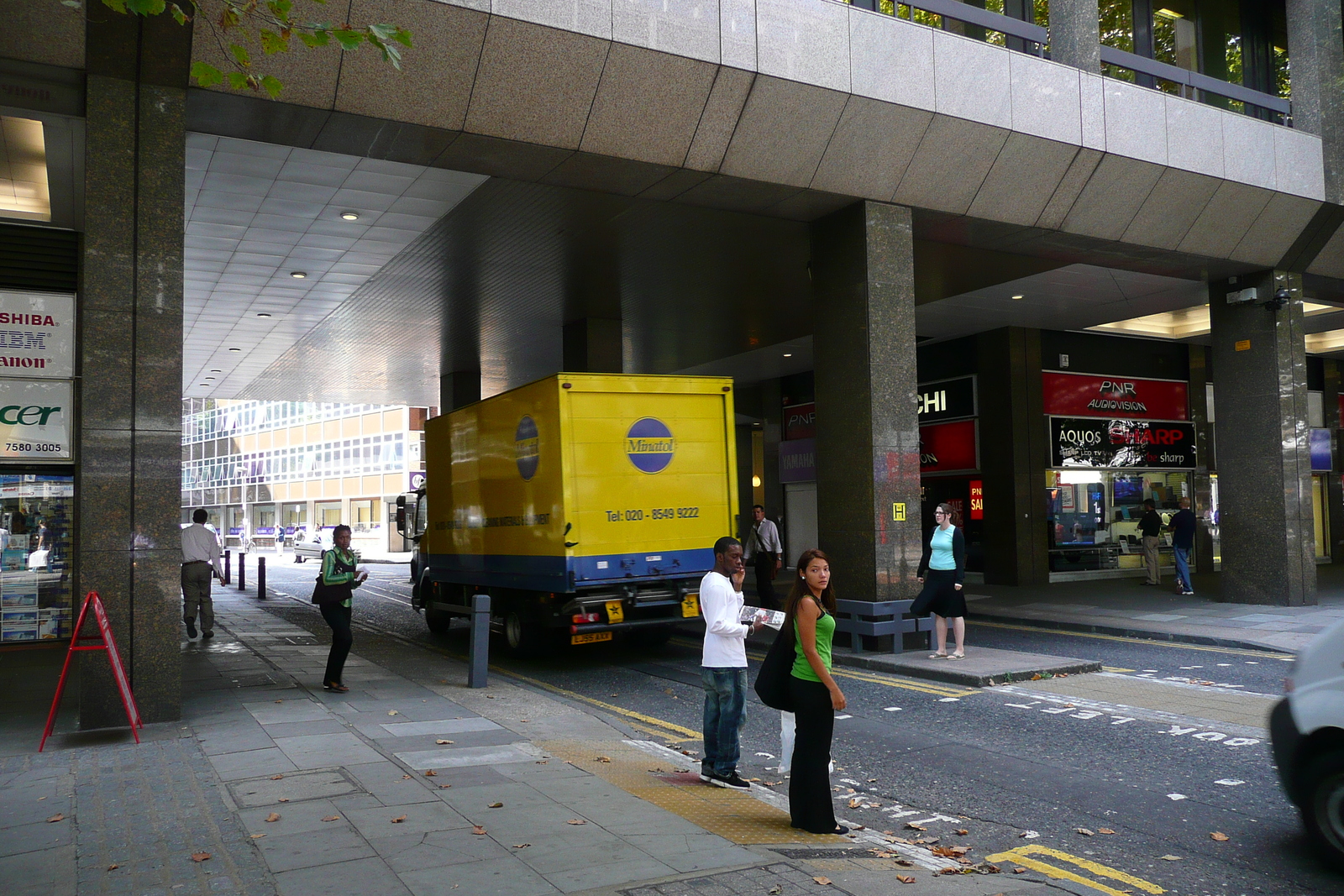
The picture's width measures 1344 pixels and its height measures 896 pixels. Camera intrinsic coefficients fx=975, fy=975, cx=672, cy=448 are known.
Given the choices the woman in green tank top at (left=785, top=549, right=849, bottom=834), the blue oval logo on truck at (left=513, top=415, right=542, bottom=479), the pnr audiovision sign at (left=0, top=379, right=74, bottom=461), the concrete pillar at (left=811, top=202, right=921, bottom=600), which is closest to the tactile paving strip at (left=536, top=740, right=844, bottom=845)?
the woman in green tank top at (left=785, top=549, right=849, bottom=834)

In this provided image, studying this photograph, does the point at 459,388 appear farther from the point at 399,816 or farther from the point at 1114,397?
the point at 399,816

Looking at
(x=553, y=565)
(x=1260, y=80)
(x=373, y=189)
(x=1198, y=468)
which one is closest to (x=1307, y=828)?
(x=553, y=565)

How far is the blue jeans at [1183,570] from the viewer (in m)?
19.3

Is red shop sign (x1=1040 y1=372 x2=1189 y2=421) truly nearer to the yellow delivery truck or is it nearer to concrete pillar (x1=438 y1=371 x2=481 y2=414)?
the yellow delivery truck

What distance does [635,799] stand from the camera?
20.2ft

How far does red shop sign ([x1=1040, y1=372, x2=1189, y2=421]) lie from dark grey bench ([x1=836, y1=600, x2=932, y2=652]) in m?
12.0

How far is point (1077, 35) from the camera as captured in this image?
1380 cm

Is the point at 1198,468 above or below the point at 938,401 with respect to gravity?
below

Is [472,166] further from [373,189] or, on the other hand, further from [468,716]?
[468,716]

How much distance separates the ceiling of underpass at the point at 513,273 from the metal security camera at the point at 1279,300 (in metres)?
1.01

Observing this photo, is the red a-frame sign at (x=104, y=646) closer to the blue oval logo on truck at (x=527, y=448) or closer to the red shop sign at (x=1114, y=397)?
the blue oval logo on truck at (x=527, y=448)

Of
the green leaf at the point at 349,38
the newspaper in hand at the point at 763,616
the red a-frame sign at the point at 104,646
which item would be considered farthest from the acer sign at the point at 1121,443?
the green leaf at the point at 349,38

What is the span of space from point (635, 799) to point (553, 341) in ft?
57.0

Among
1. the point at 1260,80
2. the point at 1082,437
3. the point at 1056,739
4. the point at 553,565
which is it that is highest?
the point at 1260,80
